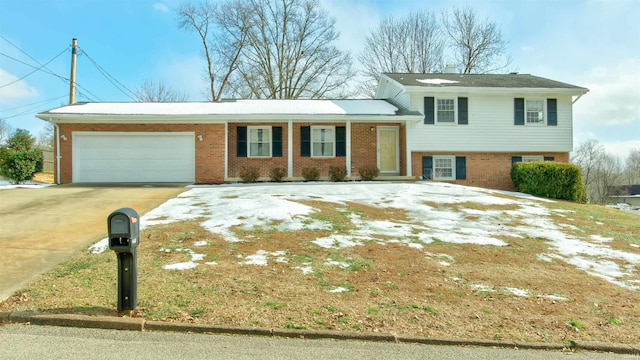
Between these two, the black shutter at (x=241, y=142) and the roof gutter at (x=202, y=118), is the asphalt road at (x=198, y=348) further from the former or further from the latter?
the black shutter at (x=241, y=142)

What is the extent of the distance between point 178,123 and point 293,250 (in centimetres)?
1249

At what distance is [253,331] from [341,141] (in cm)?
1492

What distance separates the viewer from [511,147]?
63.2 feet

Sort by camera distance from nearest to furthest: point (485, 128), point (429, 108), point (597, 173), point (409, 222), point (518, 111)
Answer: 1. point (409, 222)
2. point (429, 108)
3. point (485, 128)
4. point (518, 111)
5. point (597, 173)

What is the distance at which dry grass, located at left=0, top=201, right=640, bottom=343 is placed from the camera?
4547 mm

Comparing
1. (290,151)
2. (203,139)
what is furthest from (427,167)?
(203,139)

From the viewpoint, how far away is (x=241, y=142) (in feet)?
60.5

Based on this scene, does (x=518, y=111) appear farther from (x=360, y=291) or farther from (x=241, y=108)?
(x=360, y=291)

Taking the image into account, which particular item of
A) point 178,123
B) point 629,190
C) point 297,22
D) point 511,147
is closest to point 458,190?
point 511,147

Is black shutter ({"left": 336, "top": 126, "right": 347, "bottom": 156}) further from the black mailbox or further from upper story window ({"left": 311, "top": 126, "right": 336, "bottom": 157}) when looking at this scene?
the black mailbox

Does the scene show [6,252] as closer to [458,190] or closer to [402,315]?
[402,315]

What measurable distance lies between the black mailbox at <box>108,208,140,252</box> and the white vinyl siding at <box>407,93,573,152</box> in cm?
1581

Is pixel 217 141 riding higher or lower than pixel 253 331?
higher

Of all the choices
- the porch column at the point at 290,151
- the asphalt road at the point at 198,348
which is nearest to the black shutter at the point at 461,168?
the porch column at the point at 290,151
